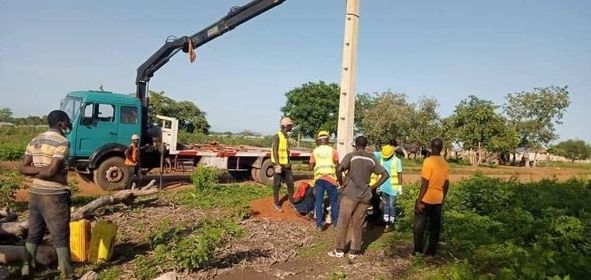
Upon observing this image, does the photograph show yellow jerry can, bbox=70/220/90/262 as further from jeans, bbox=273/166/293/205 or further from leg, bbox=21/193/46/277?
jeans, bbox=273/166/293/205

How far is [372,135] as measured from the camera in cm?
4494

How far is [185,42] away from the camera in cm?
1423

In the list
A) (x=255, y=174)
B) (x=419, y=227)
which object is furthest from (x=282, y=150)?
(x=255, y=174)

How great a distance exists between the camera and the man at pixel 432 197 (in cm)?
632

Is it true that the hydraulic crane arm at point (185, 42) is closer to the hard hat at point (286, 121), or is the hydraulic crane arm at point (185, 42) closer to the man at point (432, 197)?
the hard hat at point (286, 121)

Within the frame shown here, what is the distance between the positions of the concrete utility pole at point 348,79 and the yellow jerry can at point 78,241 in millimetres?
4688

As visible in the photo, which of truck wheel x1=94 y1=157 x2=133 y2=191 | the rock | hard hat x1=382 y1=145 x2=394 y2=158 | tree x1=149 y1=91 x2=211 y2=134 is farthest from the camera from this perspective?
tree x1=149 y1=91 x2=211 y2=134

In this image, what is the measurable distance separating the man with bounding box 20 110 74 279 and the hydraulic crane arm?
952 centimetres

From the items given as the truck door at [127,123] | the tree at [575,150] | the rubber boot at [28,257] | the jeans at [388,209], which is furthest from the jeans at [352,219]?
the tree at [575,150]

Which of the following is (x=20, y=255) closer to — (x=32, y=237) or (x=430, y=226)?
(x=32, y=237)

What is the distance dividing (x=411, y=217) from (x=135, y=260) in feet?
15.6

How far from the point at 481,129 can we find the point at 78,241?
1633 inches

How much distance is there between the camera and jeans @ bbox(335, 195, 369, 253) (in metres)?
6.37

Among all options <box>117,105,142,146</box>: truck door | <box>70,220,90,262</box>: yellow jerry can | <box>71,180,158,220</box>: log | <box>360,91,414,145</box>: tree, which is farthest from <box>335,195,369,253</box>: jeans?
<box>360,91,414,145</box>: tree
